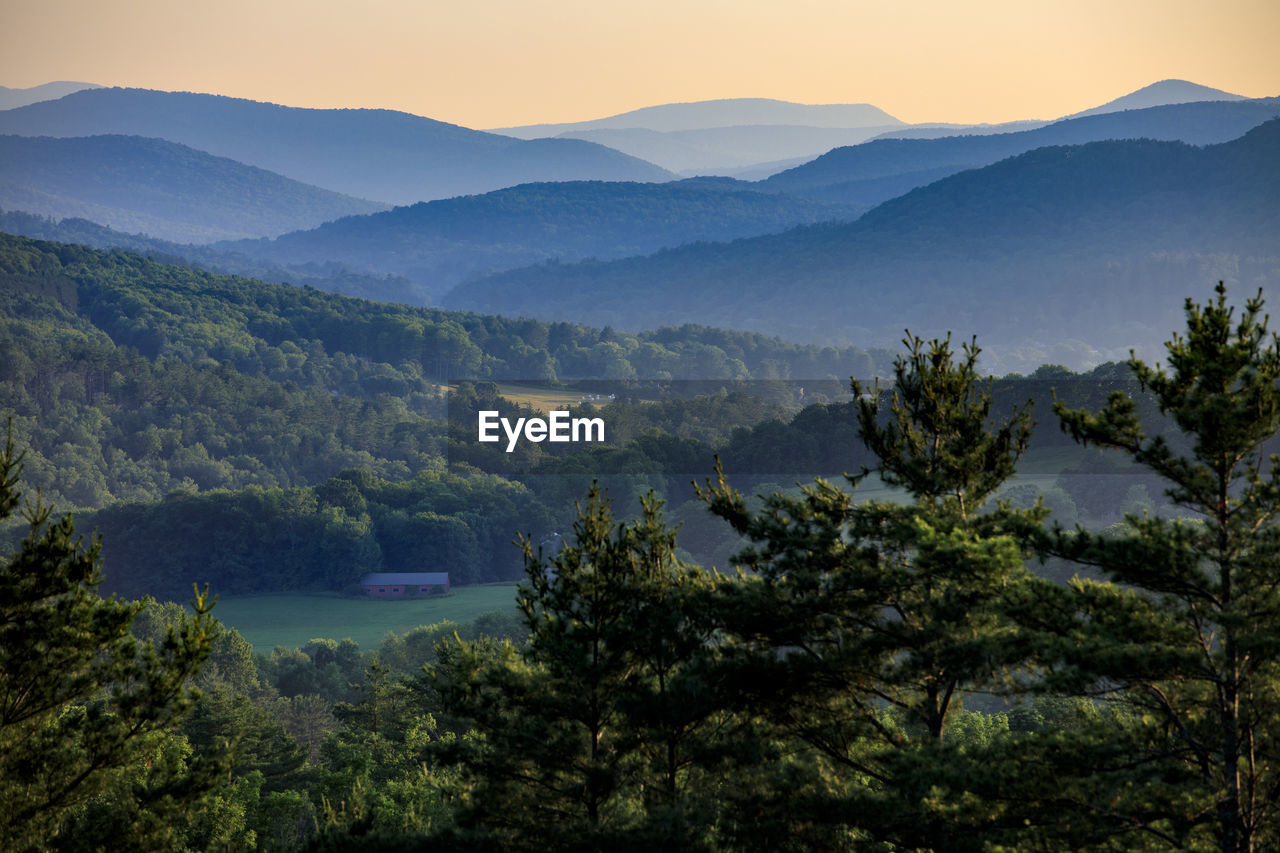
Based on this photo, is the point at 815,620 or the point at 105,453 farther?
the point at 105,453

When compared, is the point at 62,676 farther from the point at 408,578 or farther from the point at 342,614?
the point at 408,578

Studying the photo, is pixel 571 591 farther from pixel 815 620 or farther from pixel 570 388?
pixel 570 388

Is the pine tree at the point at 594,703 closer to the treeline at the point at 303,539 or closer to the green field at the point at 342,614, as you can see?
the green field at the point at 342,614

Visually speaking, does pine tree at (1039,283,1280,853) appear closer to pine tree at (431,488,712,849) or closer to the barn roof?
pine tree at (431,488,712,849)

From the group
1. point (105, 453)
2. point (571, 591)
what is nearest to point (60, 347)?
point (105, 453)

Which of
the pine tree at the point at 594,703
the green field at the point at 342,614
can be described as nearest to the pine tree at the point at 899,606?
the pine tree at the point at 594,703
